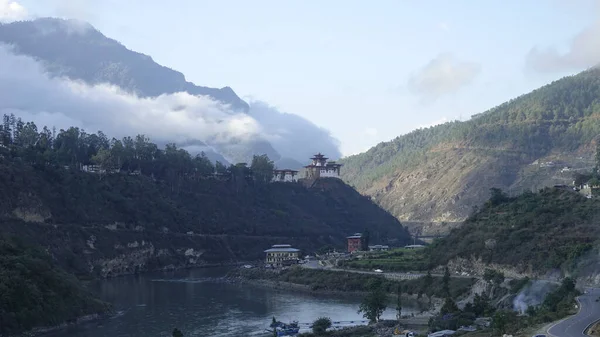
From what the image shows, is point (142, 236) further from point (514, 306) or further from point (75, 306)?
point (514, 306)

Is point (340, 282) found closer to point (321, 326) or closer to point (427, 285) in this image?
point (427, 285)

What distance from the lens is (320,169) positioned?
148625 millimetres

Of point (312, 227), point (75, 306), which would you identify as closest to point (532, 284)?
point (75, 306)

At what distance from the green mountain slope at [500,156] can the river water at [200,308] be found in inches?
2686

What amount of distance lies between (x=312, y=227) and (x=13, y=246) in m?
70.1

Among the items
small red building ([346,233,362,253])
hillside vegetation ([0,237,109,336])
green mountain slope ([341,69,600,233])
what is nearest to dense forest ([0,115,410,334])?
hillside vegetation ([0,237,109,336])

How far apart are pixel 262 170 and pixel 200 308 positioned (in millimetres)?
69530

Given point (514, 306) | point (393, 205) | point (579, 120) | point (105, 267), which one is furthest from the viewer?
point (393, 205)

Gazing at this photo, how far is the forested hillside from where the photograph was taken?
296ft

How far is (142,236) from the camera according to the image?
4016 inches

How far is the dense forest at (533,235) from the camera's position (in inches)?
2467

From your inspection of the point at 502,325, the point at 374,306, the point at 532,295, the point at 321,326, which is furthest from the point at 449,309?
the point at 502,325

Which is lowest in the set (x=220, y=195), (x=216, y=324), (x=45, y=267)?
(x=216, y=324)

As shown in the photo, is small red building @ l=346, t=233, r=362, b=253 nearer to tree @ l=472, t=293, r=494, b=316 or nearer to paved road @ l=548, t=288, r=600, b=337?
tree @ l=472, t=293, r=494, b=316
